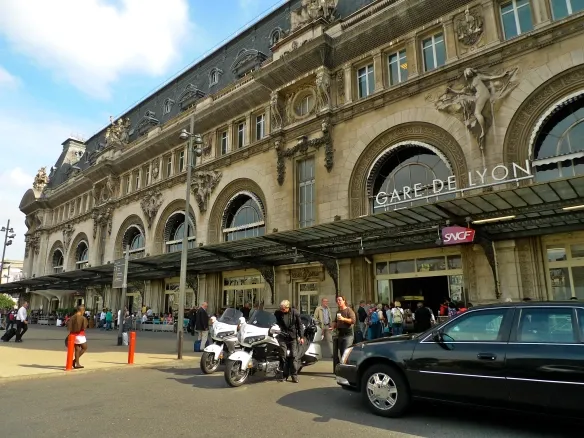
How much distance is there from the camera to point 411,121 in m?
18.1

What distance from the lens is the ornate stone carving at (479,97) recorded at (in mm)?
15703

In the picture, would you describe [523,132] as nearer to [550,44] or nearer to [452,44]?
[550,44]

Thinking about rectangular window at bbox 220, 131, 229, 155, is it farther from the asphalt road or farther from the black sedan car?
the black sedan car

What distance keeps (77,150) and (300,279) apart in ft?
161

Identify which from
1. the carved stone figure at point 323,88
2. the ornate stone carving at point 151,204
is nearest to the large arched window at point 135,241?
the ornate stone carving at point 151,204

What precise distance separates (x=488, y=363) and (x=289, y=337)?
4750mm

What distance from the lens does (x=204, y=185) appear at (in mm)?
27641

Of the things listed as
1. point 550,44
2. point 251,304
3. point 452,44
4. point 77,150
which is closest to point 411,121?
point 452,44

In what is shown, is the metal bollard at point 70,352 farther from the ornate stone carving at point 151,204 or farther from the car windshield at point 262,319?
the ornate stone carving at point 151,204

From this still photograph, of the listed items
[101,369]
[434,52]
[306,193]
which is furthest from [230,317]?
[434,52]

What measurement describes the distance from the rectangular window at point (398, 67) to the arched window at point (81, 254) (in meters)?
36.1

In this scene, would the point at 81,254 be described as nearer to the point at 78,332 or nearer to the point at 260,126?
the point at 260,126

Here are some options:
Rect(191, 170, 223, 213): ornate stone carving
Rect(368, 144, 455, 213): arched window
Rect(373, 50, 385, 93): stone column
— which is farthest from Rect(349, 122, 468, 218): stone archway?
Rect(191, 170, 223, 213): ornate stone carving

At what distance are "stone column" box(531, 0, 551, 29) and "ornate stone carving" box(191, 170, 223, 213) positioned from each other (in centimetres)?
1854
